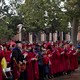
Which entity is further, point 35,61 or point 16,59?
point 35,61

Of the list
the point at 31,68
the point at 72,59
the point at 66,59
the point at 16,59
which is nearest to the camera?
the point at 16,59

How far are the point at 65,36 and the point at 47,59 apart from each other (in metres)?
44.9

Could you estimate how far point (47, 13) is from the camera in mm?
24094

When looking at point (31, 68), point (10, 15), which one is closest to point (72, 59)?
point (31, 68)

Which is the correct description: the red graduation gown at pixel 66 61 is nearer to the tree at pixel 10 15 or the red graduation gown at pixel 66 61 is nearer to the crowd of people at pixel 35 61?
the crowd of people at pixel 35 61

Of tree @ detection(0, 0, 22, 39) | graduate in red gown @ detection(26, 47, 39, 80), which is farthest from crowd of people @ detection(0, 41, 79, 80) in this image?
tree @ detection(0, 0, 22, 39)

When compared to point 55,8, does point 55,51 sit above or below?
below

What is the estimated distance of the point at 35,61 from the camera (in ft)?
46.9

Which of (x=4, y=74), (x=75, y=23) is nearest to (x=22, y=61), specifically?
(x=4, y=74)

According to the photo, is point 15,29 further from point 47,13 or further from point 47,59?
point 47,59

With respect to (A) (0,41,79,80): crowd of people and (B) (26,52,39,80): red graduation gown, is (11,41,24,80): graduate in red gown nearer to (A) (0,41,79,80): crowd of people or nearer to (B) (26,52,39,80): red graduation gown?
(A) (0,41,79,80): crowd of people

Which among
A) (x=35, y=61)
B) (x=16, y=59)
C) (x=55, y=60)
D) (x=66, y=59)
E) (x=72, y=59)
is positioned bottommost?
(x=72, y=59)

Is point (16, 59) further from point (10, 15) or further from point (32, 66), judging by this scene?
point (10, 15)

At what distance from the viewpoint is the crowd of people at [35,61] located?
12769 mm
